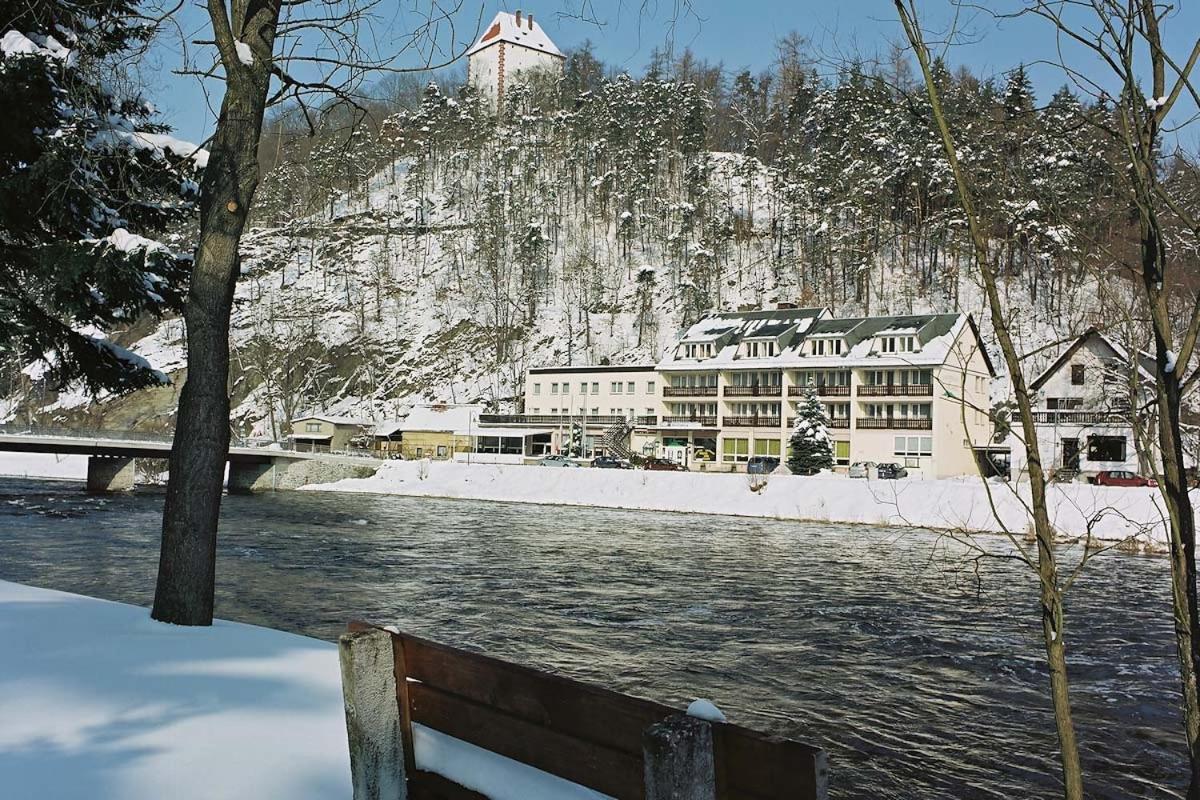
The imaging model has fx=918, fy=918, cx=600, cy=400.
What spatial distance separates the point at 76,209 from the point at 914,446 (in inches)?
2067

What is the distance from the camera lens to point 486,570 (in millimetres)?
21375

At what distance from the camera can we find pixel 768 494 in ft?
137

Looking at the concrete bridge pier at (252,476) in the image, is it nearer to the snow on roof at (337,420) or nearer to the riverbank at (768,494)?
the riverbank at (768,494)

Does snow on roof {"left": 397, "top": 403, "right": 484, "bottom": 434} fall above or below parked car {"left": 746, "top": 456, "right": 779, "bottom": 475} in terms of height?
above

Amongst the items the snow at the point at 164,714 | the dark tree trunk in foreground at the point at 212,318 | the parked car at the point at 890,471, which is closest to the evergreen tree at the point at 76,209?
the dark tree trunk in foreground at the point at 212,318

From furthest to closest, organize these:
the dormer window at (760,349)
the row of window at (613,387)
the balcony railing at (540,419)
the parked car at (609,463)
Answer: the balcony railing at (540,419)
the row of window at (613,387)
the dormer window at (760,349)
the parked car at (609,463)

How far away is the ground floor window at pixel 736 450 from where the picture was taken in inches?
2554

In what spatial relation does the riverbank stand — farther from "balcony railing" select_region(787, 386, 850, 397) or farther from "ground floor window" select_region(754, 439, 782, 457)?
"ground floor window" select_region(754, 439, 782, 457)

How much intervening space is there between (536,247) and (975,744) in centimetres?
9151

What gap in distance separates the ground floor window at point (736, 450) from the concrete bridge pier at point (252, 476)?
30026mm

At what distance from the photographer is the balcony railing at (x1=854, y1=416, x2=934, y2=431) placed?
186 ft

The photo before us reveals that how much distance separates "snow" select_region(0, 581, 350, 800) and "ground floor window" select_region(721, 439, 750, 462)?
2334 inches

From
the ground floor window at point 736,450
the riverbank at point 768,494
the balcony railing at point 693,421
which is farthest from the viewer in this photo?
the balcony railing at point 693,421

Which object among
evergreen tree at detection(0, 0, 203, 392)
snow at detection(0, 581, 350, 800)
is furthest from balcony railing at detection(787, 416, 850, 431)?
snow at detection(0, 581, 350, 800)
